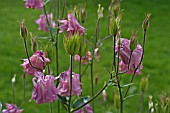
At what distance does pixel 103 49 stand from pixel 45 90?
253 centimetres

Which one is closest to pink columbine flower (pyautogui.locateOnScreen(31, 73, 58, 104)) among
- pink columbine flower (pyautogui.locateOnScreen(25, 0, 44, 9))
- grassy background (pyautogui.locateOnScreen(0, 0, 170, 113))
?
pink columbine flower (pyautogui.locateOnScreen(25, 0, 44, 9))

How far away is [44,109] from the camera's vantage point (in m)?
2.34

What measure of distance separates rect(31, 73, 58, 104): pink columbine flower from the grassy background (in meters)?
1.05

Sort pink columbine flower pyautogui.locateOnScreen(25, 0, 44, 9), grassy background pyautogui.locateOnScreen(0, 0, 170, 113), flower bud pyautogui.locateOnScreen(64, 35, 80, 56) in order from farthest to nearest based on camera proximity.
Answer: grassy background pyautogui.locateOnScreen(0, 0, 170, 113), pink columbine flower pyautogui.locateOnScreen(25, 0, 44, 9), flower bud pyautogui.locateOnScreen(64, 35, 80, 56)

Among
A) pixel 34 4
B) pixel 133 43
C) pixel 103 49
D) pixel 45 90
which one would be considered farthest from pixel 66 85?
pixel 103 49

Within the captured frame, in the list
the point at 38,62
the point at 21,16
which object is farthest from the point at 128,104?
the point at 21,16

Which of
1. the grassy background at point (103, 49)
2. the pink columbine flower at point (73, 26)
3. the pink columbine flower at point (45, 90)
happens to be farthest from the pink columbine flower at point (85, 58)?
the grassy background at point (103, 49)

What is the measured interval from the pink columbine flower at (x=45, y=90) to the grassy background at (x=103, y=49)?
1054mm

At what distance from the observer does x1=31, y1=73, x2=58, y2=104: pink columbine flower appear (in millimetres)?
728

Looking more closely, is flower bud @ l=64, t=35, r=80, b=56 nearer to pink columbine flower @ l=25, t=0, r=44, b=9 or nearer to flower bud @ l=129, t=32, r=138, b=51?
flower bud @ l=129, t=32, r=138, b=51

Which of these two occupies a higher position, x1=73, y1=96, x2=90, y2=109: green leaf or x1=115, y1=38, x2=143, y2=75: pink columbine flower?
x1=115, y1=38, x2=143, y2=75: pink columbine flower

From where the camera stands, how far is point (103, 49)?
325 centimetres

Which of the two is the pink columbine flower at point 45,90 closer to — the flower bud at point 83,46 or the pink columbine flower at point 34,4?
the flower bud at point 83,46

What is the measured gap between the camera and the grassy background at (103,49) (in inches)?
98.8
